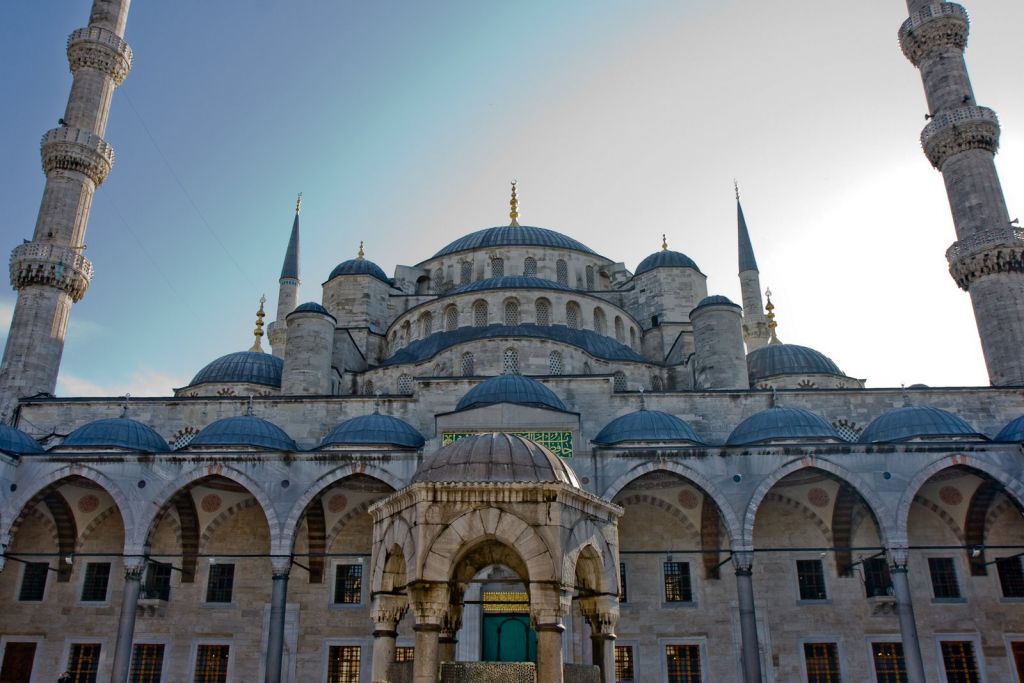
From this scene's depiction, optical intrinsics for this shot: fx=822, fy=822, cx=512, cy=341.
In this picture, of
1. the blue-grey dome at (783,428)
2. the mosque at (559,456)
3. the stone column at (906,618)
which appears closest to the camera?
the stone column at (906,618)

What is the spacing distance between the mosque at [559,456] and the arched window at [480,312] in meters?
0.16

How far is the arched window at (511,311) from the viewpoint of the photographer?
19.9m

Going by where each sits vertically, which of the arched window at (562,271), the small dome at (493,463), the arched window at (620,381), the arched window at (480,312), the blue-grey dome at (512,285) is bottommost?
the small dome at (493,463)

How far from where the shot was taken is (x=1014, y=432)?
47.1 ft

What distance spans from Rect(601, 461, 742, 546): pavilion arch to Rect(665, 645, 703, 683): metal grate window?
2.62m

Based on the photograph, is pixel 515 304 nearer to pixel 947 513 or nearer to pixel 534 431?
pixel 534 431

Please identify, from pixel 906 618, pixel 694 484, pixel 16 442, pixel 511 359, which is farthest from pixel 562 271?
pixel 16 442

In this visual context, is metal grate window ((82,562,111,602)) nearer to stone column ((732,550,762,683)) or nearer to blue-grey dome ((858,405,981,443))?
stone column ((732,550,762,683))

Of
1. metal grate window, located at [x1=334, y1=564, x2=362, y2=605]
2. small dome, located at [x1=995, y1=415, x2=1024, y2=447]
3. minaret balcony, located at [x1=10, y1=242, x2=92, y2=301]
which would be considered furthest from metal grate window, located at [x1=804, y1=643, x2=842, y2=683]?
minaret balcony, located at [x1=10, y1=242, x2=92, y2=301]

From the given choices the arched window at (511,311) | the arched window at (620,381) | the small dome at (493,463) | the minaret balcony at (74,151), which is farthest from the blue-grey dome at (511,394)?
the minaret balcony at (74,151)

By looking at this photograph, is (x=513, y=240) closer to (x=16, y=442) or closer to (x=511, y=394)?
(x=511, y=394)

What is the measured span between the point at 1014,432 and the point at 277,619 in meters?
13.0

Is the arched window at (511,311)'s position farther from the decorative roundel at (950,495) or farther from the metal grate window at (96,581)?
the metal grate window at (96,581)

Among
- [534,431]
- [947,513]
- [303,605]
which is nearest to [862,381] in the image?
[947,513]
